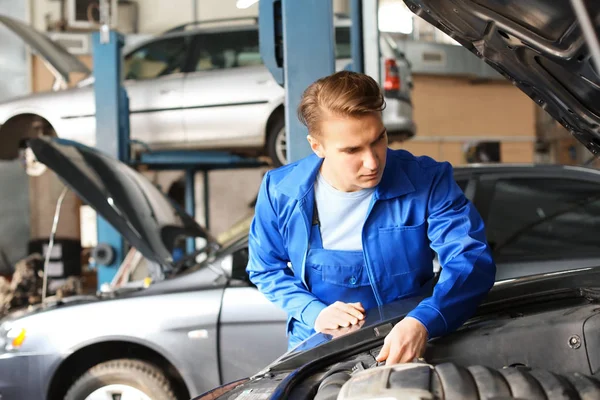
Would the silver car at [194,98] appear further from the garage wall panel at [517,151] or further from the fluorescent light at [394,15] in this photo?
the garage wall panel at [517,151]

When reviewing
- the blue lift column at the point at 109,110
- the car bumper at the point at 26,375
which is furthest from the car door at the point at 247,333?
the blue lift column at the point at 109,110

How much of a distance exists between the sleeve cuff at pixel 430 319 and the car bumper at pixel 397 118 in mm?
4508

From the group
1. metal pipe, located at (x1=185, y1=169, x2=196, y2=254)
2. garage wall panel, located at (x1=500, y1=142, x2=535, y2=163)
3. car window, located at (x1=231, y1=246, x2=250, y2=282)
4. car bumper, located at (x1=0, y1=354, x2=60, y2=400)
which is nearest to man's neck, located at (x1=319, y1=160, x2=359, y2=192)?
car window, located at (x1=231, y1=246, x2=250, y2=282)

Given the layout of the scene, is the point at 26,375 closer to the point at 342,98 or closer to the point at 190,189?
the point at 342,98

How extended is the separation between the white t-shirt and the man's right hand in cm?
16

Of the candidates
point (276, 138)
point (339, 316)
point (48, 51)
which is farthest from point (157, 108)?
point (339, 316)

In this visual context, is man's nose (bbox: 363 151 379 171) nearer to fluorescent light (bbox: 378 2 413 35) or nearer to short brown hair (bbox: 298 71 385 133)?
short brown hair (bbox: 298 71 385 133)

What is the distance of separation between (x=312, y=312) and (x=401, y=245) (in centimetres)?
28

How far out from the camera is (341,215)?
1.90 metres

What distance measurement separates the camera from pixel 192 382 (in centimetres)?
336

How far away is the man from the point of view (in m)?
1.68

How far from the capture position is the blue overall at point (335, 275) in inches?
74.2

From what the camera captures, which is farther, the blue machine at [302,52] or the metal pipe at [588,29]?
the blue machine at [302,52]

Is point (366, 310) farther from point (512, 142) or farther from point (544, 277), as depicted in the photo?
point (512, 142)
